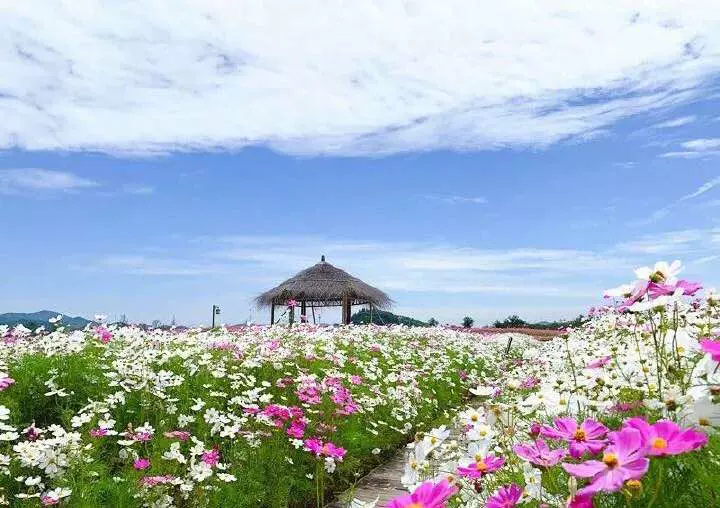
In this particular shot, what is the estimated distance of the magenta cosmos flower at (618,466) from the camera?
132 centimetres

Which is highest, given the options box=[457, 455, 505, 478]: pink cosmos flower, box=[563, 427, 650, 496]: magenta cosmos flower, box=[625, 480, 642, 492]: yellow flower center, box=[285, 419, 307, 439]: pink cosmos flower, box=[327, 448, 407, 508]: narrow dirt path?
box=[563, 427, 650, 496]: magenta cosmos flower

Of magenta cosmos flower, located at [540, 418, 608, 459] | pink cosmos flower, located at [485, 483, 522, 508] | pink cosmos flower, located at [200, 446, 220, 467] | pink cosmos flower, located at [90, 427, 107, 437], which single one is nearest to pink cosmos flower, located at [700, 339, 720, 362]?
magenta cosmos flower, located at [540, 418, 608, 459]

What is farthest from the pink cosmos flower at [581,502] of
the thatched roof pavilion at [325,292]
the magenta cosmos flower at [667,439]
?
the thatched roof pavilion at [325,292]

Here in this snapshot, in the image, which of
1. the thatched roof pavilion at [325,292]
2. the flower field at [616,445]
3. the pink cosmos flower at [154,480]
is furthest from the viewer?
the thatched roof pavilion at [325,292]

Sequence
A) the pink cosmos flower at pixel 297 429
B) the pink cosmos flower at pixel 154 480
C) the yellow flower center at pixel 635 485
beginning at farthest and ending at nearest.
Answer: the pink cosmos flower at pixel 297 429, the pink cosmos flower at pixel 154 480, the yellow flower center at pixel 635 485

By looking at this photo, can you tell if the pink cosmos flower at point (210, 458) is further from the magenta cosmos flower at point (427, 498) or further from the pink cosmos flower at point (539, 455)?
the magenta cosmos flower at point (427, 498)

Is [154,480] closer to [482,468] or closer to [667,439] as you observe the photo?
[482,468]

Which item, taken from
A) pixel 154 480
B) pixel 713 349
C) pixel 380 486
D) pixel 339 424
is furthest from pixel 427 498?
pixel 339 424

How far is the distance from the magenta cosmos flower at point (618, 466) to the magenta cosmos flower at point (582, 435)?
20cm

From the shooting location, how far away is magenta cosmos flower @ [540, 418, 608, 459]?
1613mm

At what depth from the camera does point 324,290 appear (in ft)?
74.1

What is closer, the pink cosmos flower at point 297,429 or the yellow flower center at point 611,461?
the yellow flower center at point 611,461

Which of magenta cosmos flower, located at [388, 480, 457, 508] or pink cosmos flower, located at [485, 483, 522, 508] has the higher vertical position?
magenta cosmos flower, located at [388, 480, 457, 508]

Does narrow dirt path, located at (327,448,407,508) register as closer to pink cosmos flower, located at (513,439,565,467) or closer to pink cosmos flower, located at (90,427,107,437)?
pink cosmos flower, located at (90,427,107,437)
